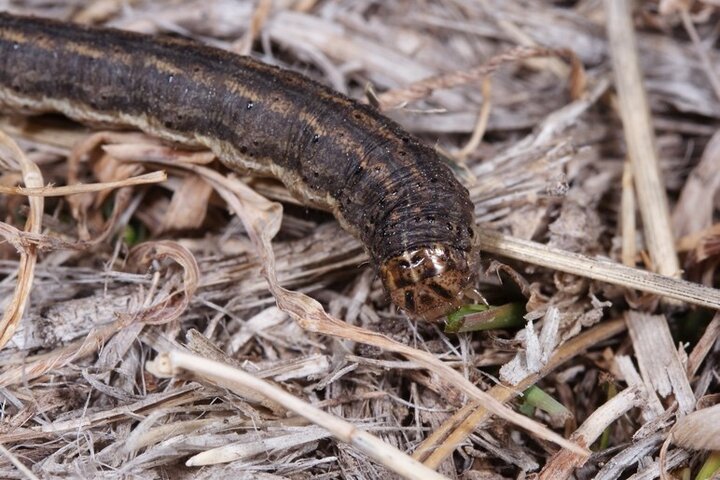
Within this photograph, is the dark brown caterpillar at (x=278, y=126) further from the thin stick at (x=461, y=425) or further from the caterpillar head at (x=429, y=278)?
the thin stick at (x=461, y=425)

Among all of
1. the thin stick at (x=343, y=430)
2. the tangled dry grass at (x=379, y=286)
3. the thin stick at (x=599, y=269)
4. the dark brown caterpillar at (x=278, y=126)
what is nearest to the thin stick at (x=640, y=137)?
the tangled dry grass at (x=379, y=286)

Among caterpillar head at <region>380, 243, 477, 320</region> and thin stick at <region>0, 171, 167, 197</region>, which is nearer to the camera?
caterpillar head at <region>380, 243, 477, 320</region>

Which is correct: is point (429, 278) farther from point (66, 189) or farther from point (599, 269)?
→ point (66, 189)

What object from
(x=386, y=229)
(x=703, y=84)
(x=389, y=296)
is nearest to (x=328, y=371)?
(x=389, y=296)

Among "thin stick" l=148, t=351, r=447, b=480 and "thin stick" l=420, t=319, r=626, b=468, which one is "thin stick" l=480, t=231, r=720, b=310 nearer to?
"thin stick" l=420, t=319, r=626, b=468

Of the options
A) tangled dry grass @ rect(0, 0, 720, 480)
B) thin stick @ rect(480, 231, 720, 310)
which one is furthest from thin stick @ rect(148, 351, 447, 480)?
thin stick @ rect(480, 231, 720, 310)

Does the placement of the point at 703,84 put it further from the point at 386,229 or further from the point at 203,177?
the point at 203,177

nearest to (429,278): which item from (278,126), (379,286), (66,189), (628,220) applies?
(379,286)
